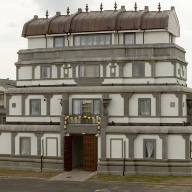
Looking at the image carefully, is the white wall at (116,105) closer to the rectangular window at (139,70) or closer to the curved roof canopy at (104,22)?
the rectangular window at (139,70)

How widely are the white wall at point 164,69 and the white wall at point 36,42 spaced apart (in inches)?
500

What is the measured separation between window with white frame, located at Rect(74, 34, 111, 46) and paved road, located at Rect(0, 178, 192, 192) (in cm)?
1501

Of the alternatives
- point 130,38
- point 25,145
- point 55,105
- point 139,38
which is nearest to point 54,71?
point 55,105

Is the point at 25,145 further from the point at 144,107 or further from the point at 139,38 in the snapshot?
A: the point at 139,38

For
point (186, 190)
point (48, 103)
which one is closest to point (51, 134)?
point (48, 103)

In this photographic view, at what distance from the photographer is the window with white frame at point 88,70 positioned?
4931cm

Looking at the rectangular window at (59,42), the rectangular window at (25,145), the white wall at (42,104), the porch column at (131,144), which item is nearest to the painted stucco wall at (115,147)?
the porch column at (131,144)

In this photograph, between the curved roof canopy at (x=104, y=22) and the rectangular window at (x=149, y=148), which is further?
the curved roof canopy at (x=104, y=22)

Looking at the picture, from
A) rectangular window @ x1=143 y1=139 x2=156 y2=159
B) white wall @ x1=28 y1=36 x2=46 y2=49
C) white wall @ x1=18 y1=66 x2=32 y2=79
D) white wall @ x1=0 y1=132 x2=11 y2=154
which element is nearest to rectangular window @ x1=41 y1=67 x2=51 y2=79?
white wall @ x1=18 y1=66 x2=32 y2=79

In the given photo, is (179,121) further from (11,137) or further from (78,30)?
(11,137)

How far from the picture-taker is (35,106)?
50781 millimetres

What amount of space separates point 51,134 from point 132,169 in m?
9.00

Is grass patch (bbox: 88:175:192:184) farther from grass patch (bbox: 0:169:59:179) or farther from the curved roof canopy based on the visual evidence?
the curved roof canopy

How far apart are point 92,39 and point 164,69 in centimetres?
836
